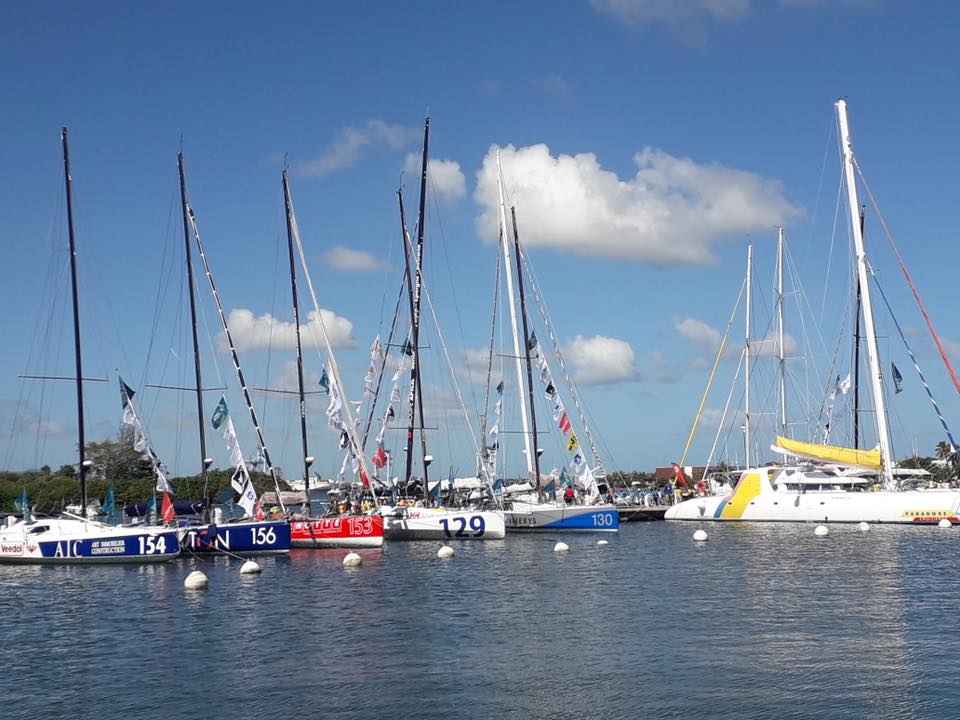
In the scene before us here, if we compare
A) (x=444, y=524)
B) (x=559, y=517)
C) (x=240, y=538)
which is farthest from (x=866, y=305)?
(x=240, y=538)

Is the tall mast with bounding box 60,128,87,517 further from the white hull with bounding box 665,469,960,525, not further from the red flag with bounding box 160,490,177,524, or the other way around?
the white hull with bounding box 665,469,960,525

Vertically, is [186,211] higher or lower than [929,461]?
higher

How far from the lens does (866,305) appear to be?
61594 millimetres

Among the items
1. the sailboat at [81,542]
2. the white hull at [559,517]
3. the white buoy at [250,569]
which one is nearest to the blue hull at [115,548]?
the sailboat at [81,542]

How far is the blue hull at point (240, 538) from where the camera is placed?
46.5m

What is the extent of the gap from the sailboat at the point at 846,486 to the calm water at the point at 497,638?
13898 millimetres

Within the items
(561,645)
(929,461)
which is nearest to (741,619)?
(561,645)

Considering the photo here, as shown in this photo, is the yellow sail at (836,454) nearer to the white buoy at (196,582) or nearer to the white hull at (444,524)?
the white hull at (444,524)

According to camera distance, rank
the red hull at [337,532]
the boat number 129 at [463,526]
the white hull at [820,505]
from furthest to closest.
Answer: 1. the white hull at [820,505]
2. the boat number 129 at [463,526]
3. the red hull at [337,532]

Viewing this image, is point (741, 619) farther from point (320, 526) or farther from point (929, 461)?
point (929, 461)

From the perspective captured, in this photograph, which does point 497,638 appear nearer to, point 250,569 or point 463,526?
point 250,569

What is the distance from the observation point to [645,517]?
253 feet

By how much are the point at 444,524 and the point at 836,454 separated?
2735 cm

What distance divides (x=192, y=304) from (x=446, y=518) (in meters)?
17.3
